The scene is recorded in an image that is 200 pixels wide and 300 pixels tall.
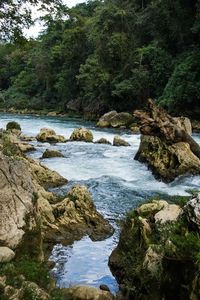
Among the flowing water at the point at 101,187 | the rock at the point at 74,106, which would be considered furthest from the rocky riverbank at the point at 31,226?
the rock at the point at 74,106

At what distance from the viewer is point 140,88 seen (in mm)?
36656

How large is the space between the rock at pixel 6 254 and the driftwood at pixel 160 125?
9.73 m

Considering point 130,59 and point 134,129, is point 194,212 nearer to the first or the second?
point 134,129

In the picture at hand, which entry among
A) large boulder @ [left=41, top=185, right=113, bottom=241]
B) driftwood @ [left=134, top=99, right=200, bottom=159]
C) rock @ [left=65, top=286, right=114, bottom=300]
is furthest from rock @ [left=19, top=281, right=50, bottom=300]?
driftwood @ [left=134, top=99, right=200, bottom=159]

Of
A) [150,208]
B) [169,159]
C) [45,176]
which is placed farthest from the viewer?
[169,159]

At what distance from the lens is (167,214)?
23.6 ft

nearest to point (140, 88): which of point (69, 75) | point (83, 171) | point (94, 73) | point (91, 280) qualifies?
point (94, 73)

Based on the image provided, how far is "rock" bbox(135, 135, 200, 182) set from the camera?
14.8 meters

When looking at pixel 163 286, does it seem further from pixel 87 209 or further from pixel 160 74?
pixel 160 74

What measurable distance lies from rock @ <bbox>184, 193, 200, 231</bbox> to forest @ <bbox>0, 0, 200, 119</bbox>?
1563 centimetres

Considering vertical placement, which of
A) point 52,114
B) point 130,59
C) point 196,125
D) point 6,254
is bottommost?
point 52,114

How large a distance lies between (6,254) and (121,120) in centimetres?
2752

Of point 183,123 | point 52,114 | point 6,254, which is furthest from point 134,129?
point 6,254

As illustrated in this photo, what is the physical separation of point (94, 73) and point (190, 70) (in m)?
13.1
